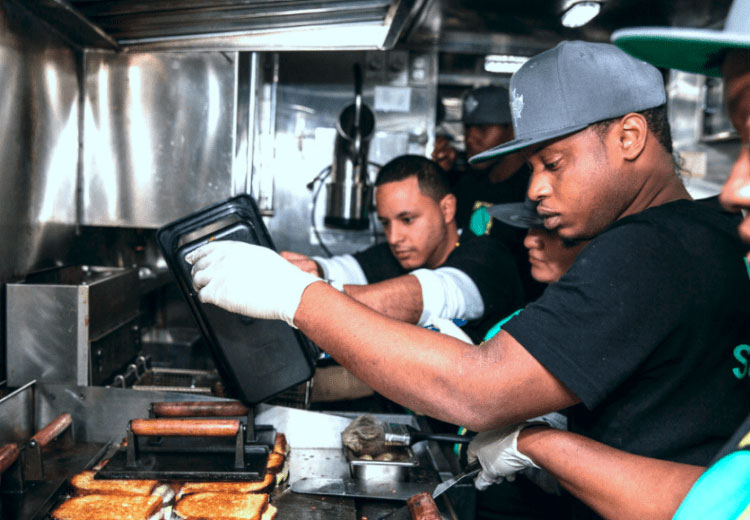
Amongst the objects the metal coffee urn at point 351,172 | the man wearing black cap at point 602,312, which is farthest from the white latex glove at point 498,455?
the metal coffee urn at point 351,172

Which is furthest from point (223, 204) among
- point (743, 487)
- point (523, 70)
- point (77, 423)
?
point (743, 487)

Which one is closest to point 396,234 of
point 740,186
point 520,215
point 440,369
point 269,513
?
point 520,215

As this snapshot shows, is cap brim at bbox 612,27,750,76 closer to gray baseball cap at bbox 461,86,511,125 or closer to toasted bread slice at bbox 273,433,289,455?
toasted bread slice at bbox 273,433,289,455

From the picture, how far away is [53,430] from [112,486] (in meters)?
0.28

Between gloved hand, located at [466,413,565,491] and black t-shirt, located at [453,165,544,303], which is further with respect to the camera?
black t-shirt, located at [453,165,544,303]

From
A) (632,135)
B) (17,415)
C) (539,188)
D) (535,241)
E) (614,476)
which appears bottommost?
(17,415)

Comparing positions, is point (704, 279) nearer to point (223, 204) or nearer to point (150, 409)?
point (223, 204)

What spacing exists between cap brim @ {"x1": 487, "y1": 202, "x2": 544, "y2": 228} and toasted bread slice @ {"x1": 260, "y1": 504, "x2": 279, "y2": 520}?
104 centimetres

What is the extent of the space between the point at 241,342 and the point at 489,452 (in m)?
0.74

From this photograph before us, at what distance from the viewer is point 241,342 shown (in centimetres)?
172

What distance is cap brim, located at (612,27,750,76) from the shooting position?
0.80 metres

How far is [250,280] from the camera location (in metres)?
1.33

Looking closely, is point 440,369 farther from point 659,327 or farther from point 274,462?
point 274,462

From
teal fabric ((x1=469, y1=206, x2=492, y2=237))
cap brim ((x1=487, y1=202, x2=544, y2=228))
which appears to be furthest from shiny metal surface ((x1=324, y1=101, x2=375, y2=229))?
cap brim ((x1=487, y1=202, x2=544, y2=228))
